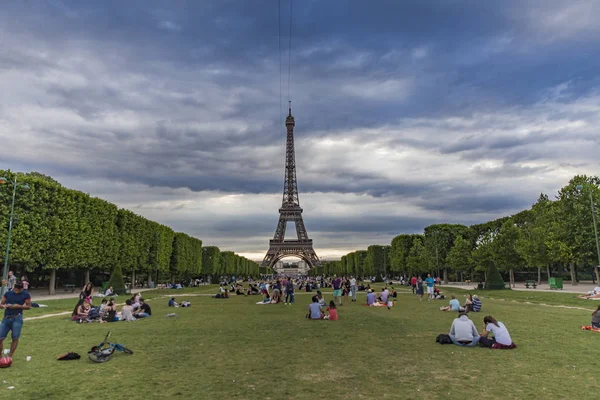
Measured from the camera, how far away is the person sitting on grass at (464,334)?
12.4m

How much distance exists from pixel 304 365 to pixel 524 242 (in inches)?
2053

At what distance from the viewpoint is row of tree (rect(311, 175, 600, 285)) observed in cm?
4225

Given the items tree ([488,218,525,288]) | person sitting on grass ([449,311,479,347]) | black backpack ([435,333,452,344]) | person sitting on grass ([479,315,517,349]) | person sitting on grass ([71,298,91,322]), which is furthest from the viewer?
tree ([488,218,525,288])

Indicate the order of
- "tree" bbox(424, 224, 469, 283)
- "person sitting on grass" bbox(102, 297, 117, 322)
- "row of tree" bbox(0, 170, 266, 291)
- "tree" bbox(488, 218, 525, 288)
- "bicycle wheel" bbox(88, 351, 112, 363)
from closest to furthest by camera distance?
"bicycle wheel" bbox(88, 351, 112, 363) < "person sitting on grass" bbox(102, 297, 117, 322) < "row of tree" bbox(0, 170, 266, 291) < "tree" bbox(488, 218, 525, 288) < "tree" bbox(424, 224, 469, 283)

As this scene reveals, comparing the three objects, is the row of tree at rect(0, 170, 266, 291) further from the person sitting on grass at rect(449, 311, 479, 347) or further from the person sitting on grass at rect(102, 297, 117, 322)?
the person sitting on grass at rect(449, 311, 479, 347)

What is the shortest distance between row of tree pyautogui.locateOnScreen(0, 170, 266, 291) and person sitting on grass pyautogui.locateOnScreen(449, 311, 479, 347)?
36.0 meters

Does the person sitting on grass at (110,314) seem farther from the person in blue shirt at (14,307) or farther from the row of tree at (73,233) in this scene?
the row of tree at (73,233)

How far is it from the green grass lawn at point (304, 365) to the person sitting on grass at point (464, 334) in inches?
16.0

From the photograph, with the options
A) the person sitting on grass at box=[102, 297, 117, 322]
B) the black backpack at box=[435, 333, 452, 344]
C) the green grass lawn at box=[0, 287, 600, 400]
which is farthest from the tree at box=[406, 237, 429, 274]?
the black backpack at box=[435, 333, 452, 344]

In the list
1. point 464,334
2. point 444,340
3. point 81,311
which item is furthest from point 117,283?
point 464,334

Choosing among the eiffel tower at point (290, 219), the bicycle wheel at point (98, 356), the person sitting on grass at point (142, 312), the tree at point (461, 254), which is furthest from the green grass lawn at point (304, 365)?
the eiffel tower at point (290, 219)

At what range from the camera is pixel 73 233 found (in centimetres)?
4125

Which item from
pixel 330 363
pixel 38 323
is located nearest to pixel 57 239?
pixel 38 323

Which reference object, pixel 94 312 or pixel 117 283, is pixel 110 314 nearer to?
pixel 94 312
